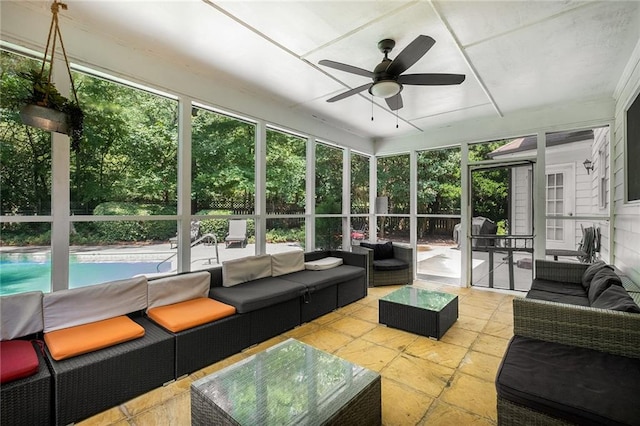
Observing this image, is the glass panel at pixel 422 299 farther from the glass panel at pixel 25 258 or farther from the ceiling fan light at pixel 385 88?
the glass panel at pixel 25 258

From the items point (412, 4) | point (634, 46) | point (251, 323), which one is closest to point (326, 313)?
point (251, 323)

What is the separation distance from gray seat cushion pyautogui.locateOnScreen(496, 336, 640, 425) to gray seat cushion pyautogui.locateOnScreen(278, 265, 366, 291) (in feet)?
7.24

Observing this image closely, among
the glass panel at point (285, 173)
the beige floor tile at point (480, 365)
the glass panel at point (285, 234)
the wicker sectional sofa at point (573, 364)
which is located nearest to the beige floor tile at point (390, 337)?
the beige floor tile at point (480, 365)

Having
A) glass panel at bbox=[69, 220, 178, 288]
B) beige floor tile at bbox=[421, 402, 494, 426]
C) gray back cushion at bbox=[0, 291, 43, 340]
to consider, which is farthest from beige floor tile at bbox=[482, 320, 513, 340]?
gray back cushion at bbox=[0, 291, 43, 340]

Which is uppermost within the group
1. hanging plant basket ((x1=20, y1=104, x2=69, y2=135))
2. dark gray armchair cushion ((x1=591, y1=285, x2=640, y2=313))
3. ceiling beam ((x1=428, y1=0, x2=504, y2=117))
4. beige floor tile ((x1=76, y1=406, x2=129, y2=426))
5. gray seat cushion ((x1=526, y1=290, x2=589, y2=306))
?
ceiling beam ((x1=428, y1=0, x2=504, y2=117))

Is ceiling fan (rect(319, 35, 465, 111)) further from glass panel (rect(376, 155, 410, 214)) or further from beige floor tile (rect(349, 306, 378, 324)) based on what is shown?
glass panel (rect(376, 155, 410, 214))

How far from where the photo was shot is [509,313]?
4008 millimetres

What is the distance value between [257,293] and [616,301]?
10.1 ft

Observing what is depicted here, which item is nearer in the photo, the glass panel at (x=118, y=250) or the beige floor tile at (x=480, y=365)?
the beige floor tile at (x=480, y=365)

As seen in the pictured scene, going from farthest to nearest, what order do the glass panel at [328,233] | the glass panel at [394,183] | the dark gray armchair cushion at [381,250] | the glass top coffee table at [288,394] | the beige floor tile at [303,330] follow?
the glass panel at [394,183] < the dark gray armchair cushion at [381,250] < the glass panel at [328,233] < the beige floor tile at [303,330] < the glass top coffee table at [288,394]

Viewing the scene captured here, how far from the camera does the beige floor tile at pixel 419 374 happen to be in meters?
2.36

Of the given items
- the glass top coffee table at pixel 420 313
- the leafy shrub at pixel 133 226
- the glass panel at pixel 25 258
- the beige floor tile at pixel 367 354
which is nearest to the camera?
the glass panel at pixel 25 258

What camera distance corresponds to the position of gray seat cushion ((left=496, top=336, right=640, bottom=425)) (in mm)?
1404

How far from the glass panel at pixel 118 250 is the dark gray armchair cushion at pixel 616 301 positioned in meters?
4.11
